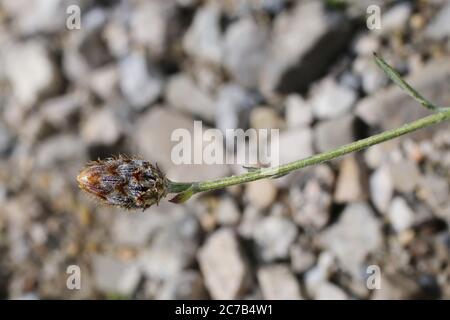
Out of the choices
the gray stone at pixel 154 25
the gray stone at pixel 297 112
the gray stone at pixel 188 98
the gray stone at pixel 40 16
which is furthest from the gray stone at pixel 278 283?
the gray stone at pixel 40 16

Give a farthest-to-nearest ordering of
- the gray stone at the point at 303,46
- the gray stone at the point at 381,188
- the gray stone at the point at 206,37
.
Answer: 1. the gray stone at the point at 206,37
2. the gray stone at the point at 303,46
3. the gray stone at the point at 381,188

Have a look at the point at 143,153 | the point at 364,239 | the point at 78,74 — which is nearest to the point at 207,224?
the point at 143,153

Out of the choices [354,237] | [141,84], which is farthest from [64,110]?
[354,237]

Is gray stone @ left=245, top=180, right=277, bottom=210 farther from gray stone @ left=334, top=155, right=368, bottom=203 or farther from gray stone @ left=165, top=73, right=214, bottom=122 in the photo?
gray stone @ left=165, top=73, right=214, bottom=122

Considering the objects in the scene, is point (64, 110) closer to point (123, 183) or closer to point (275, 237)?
point (275, 237)

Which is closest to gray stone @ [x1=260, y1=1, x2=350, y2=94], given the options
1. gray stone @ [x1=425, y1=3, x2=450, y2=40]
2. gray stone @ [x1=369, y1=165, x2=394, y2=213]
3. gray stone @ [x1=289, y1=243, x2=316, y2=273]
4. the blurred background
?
the blurred background

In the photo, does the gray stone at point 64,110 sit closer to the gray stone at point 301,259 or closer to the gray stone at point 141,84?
the gray stone at point 141,84

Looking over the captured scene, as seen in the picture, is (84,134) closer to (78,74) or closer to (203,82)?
(78,74)
